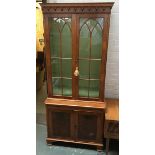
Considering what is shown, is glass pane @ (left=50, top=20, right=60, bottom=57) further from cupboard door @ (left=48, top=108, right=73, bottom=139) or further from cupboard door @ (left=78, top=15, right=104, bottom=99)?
cupboard door @ (left=48, top=108, right=73, bottom=139)

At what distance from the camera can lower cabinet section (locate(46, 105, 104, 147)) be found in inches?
87.4

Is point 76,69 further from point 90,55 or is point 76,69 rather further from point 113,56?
point 113,56

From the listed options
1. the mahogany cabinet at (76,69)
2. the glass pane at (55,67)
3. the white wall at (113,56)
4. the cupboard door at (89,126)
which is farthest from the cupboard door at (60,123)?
the white wall at (113,56)

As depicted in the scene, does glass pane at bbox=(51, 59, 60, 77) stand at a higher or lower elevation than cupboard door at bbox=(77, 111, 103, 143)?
higher

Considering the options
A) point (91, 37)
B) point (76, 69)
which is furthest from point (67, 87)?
point (91, 37)

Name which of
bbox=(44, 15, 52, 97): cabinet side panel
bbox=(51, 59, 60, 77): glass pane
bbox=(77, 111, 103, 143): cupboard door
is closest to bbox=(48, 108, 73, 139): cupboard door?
bbox=(77, 111, 103, 143): cupboard door

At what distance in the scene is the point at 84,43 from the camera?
2.11 metres

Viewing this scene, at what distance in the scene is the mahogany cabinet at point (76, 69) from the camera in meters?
2.01

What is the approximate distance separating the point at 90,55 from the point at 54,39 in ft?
1.37
